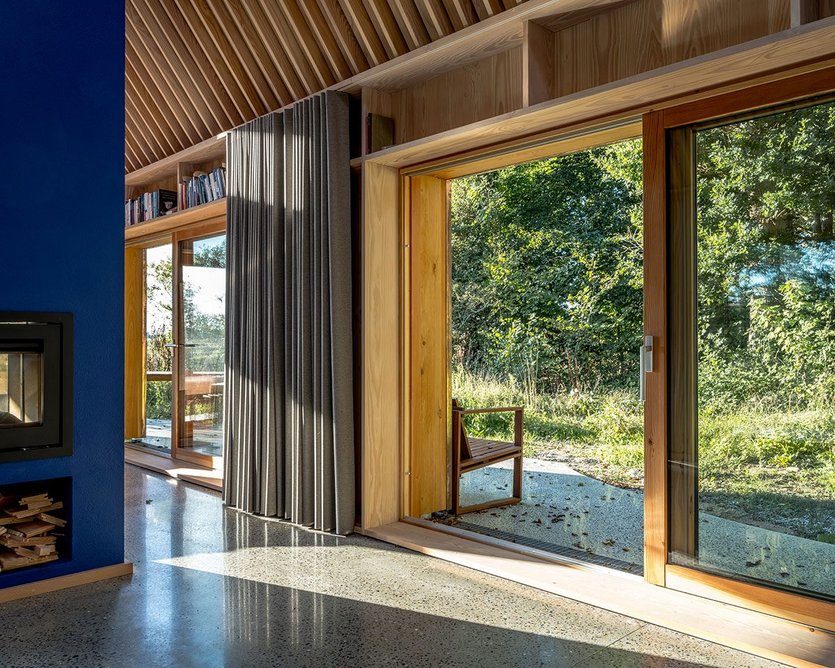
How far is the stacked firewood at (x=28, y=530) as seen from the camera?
3170 mm

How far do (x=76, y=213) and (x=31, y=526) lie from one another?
4.67 feet

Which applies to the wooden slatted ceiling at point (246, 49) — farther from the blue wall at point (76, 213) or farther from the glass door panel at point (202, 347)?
the blue wall at point (76, 213)

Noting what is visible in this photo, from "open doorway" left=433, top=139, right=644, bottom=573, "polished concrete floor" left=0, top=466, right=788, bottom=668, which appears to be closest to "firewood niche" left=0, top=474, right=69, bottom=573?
"polished concrete floor" left=0, top=466, right=788, bottom=668

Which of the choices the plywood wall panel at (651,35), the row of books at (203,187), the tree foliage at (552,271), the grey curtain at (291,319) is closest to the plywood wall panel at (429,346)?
the grey curtain at (291,319)

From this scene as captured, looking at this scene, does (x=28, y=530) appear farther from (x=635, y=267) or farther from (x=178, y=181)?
(x=635, y=267)

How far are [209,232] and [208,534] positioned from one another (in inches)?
103

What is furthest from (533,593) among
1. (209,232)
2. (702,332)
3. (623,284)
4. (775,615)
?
(623,284)

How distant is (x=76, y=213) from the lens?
10.8 ft

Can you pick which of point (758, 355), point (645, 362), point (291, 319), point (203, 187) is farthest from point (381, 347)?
point (203, 187)

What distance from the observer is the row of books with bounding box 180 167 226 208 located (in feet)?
17.3

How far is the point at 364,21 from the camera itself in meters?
3.83

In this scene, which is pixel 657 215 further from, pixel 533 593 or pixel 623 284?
pixel 623 284

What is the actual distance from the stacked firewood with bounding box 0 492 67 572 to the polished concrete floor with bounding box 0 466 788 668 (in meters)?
0.20

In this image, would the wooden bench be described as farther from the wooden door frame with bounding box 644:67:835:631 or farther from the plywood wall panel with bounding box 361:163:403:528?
the wooden door frame with bounding box 644:67:835:631
